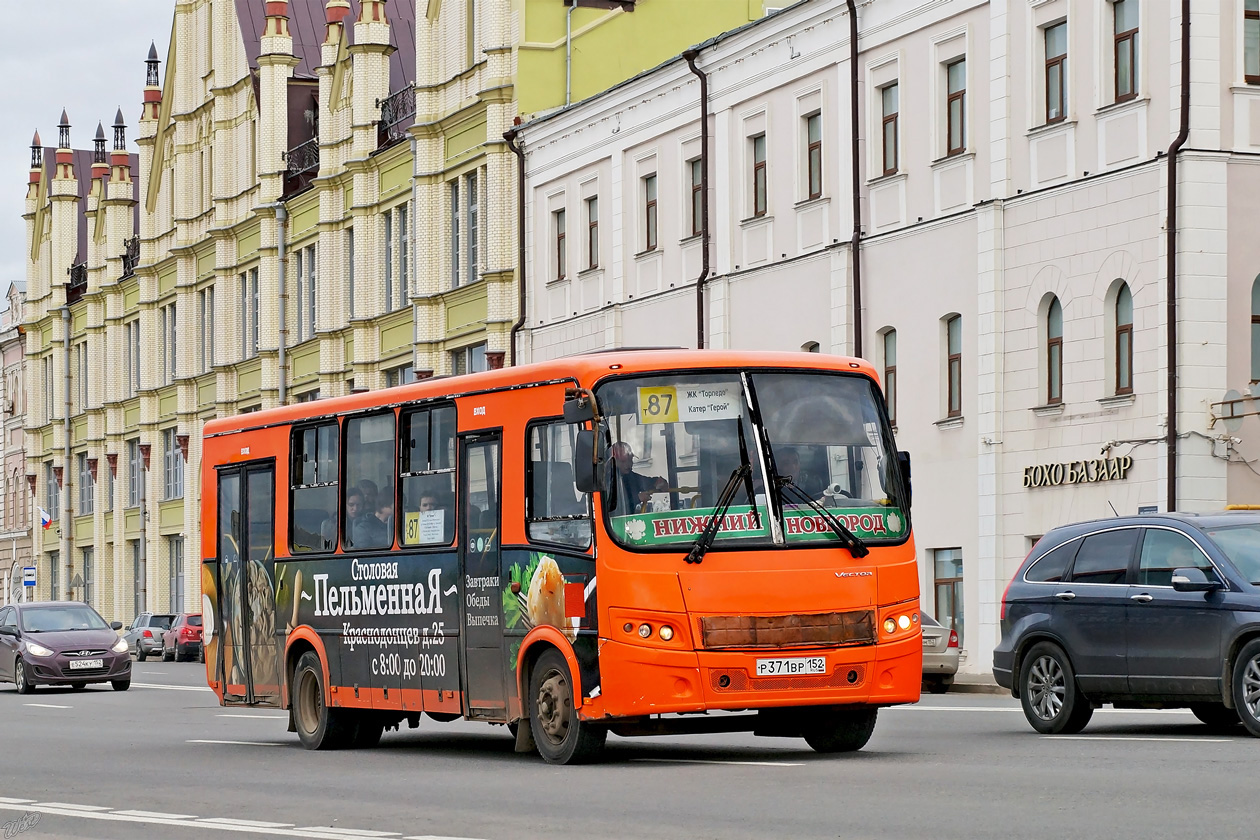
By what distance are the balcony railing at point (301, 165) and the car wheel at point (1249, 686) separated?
158 feet

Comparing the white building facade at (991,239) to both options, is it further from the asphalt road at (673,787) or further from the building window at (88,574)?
the building window at (88,574)

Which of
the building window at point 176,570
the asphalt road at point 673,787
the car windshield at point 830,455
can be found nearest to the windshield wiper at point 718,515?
the car windshield at point 830,455

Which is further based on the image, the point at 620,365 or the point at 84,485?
the point at 84,485

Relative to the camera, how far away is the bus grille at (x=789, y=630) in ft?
53.7

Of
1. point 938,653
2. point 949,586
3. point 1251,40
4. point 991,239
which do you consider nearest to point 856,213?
point 991,239

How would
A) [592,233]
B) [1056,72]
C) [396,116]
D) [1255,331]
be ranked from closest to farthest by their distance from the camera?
[1255,331] < [1056,72] < [592,233] < [396,116]

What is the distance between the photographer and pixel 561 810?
44.5 ft

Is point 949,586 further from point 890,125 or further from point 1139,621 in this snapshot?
point 1139,621

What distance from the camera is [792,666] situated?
54.0 ft

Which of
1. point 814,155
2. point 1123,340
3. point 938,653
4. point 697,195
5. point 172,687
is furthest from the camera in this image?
point 697,195

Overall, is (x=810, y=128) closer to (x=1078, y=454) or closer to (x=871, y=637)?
(x=1078, y=454)

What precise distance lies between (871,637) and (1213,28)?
1675cm

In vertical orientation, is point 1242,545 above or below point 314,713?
above

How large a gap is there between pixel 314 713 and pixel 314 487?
2.08 metres
